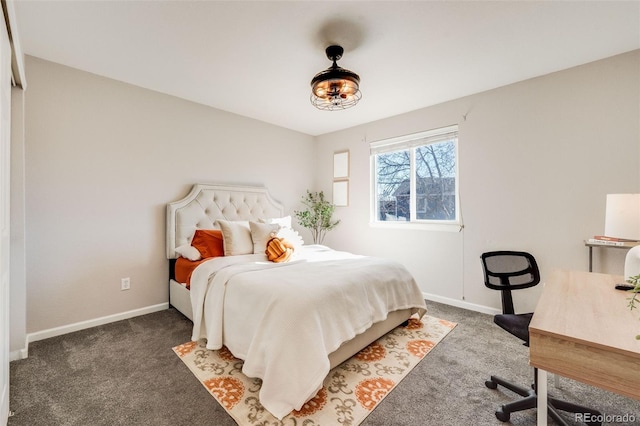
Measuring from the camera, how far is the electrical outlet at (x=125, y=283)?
2.84 m

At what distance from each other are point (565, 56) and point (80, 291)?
4907mm

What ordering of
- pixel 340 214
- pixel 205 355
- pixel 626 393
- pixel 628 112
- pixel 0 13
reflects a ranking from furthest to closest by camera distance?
pixel 340 214 < pixel 628 112 < pixel 205 355 < pixel 0 13 < pixel 626 393

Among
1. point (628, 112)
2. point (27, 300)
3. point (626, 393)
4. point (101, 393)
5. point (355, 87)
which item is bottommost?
point (101, 393)

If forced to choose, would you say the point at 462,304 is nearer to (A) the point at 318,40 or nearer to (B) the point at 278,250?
(B) the point at 278,250

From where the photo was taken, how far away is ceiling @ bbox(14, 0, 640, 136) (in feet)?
5.95

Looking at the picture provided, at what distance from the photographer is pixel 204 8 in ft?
5.92

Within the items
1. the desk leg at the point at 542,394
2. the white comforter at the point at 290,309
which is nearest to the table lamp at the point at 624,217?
the desk leg at the point at 542,394

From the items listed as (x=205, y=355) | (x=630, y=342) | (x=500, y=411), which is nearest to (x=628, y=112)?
(x=630, y=342)

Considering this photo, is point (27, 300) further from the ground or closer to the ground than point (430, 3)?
closer to the ground

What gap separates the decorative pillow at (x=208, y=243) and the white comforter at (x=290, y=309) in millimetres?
461

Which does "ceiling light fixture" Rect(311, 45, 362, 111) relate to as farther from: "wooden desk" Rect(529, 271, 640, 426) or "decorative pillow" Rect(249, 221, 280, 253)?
"wooden desk" Rect(529, 271, 640, 426)

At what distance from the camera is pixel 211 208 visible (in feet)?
11.1

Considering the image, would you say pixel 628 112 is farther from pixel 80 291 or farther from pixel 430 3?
pixel 80 291

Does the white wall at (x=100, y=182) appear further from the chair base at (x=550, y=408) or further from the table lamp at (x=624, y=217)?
the table lamp at (x=624, y=217)
